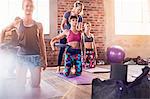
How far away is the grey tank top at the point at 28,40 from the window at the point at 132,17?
478 cm

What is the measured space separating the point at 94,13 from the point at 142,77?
632 centimetres

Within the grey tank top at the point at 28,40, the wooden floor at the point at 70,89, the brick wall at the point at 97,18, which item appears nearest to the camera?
the wooden floor at the point at 70,89

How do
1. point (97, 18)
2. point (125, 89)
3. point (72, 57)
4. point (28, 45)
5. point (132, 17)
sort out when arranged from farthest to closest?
1. point (132, 17)
2. point (97, 18)
3. point (72, 57)
4. point (28, 45)
5. point (125, 89)

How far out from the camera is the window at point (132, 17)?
27.3 ft

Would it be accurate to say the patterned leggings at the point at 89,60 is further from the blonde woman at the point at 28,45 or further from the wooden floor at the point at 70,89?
the blonde woman at the point at 28,45

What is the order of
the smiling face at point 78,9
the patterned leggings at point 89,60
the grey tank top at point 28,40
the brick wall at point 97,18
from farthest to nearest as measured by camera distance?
1. the brick wall at point 97,18
2. the patterned leggings at point 89,60
3. the smiling face at point 78,9
4. the grey tank top at point 28,40

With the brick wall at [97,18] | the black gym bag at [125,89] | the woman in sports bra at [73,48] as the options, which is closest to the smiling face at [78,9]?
the woman in sports bra at [73,48]

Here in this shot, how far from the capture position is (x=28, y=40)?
384cm

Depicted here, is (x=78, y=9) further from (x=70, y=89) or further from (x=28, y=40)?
(x=70, y=89)

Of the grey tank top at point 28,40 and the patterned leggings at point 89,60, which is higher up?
the grey tank top at point 28,40

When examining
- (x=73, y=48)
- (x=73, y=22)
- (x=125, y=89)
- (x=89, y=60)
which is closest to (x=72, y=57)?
(x=73, y=48)

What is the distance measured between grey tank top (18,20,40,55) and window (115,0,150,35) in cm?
478

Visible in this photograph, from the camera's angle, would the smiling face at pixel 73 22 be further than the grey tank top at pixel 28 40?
Yes

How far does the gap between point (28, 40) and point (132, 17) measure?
5.25m
